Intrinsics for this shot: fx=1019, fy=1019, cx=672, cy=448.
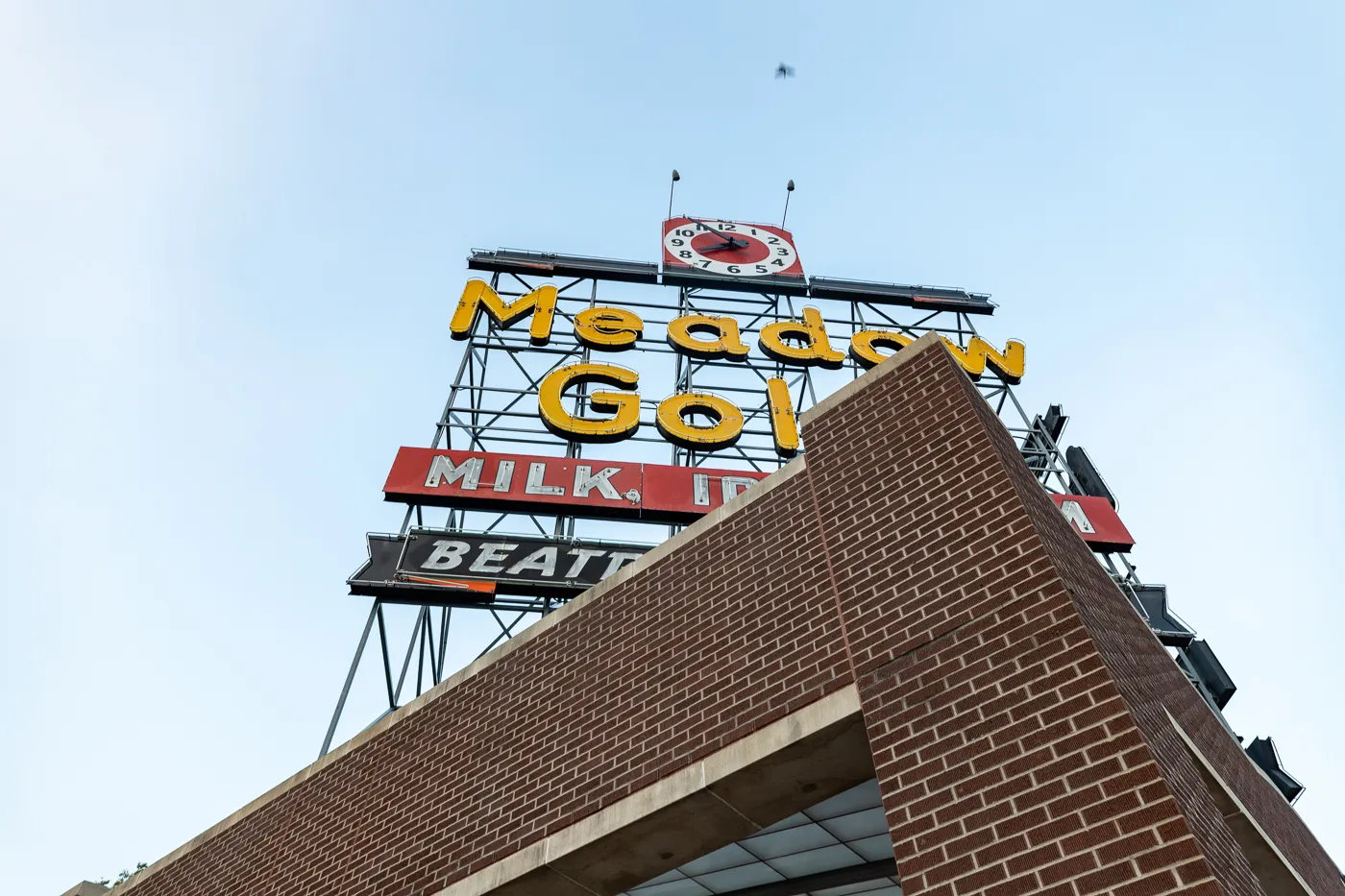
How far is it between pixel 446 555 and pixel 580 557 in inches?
87.6

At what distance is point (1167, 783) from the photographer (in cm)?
455

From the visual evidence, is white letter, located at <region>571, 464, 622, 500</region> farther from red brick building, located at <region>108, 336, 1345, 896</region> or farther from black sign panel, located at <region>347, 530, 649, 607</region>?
red brick building, located at <region>108, 336, 1345, 896</region>

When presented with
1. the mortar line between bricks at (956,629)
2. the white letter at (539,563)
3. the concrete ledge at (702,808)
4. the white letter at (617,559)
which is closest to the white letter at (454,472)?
the white letter at (539,563)

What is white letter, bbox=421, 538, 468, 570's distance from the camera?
16688 mm

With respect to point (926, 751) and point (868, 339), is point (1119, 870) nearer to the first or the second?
point (926, 751)

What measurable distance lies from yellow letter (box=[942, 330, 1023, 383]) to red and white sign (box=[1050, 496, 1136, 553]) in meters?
4.88

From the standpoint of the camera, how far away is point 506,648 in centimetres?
895

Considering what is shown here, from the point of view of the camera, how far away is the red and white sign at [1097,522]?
19.2 m

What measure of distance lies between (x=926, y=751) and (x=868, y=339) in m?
20.2

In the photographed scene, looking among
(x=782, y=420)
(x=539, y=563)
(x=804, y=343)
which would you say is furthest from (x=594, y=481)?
(x=804, y=343)

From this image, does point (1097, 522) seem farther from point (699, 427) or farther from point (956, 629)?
point (956, 629)

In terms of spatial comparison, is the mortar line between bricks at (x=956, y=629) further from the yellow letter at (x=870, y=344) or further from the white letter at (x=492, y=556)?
the yellow letter at (x=870, y=344)

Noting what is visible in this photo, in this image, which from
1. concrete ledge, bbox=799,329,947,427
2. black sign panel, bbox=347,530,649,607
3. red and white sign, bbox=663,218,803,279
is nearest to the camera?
concrete ledge, bbox=799,329,947,427

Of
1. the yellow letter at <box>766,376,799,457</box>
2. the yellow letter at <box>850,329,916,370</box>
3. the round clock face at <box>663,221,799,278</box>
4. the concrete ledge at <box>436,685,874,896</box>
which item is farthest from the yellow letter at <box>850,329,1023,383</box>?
the concrete ledge at <box>436,685,874,896</box>
